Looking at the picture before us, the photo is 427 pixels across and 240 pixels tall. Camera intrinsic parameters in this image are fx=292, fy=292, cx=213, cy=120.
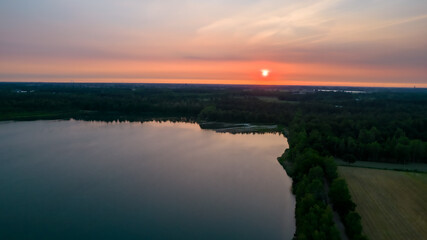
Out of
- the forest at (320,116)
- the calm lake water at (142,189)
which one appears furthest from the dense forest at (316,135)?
the calm lake water at (142,189)

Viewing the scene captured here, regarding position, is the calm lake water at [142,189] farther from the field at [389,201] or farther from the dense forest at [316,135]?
the field at [389,201]

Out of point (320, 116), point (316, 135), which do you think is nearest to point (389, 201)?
point (316, 135)

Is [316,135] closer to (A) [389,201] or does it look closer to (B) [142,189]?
(A) [389,201]

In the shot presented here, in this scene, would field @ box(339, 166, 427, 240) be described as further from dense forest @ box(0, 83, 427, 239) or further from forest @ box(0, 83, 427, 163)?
forest @ box(0, 83, 427, 163)

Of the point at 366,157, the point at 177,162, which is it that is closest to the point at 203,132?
the point at 177,162

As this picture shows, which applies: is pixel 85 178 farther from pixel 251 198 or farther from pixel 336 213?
pixel 336 213

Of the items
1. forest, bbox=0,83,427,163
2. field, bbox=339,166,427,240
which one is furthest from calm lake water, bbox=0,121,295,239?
forest, bbox=0,83,427,163
